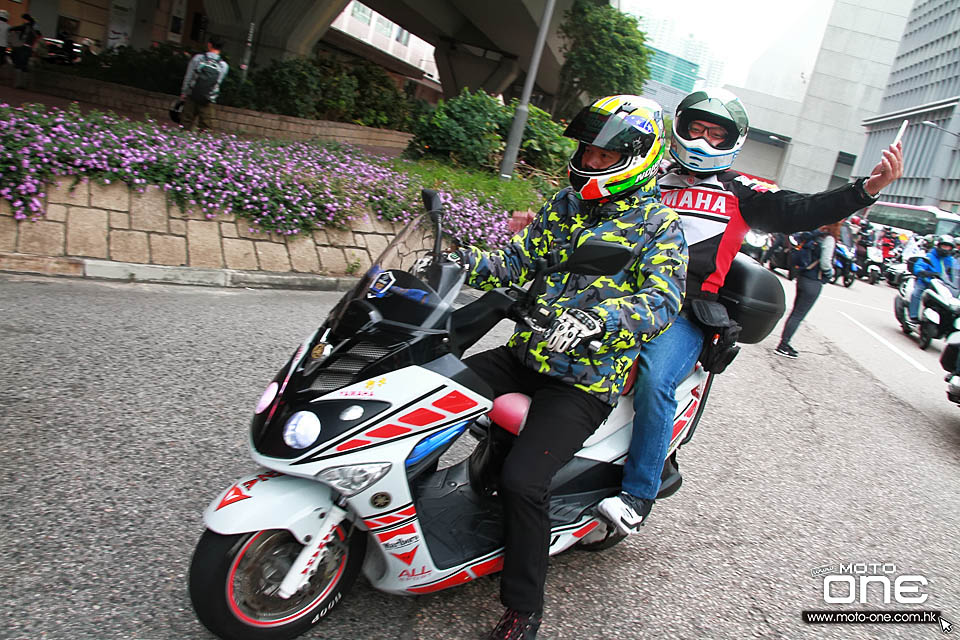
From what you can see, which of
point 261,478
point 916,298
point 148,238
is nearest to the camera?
point 261,478

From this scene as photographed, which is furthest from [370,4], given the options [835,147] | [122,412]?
[835,147]

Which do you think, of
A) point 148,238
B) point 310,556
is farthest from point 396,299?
point 148,238

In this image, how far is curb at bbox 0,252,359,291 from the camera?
237 inches

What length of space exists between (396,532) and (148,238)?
533 centimetres

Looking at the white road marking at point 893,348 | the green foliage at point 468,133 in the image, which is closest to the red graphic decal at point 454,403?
the white road marking at point 893,348

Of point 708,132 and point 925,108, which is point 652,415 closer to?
point 708,132

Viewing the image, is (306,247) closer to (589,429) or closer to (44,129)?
(44,129)

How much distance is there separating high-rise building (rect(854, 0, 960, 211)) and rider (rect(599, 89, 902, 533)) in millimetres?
62452

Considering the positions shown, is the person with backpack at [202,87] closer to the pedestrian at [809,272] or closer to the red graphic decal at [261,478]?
the pedestrian at [809,272]

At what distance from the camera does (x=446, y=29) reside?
29922 mm

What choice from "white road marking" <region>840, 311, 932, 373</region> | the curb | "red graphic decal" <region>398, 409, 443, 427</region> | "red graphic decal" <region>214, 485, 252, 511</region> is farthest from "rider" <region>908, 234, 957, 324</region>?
"red graphic decal" <region>214, 485, 252, 511</region>

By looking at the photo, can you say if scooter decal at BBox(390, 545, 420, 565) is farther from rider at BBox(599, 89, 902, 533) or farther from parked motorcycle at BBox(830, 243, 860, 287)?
parked motorcycle at BBox(830, 243, 860, 287)

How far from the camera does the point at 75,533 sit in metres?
2.79

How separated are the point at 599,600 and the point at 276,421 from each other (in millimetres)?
1657
